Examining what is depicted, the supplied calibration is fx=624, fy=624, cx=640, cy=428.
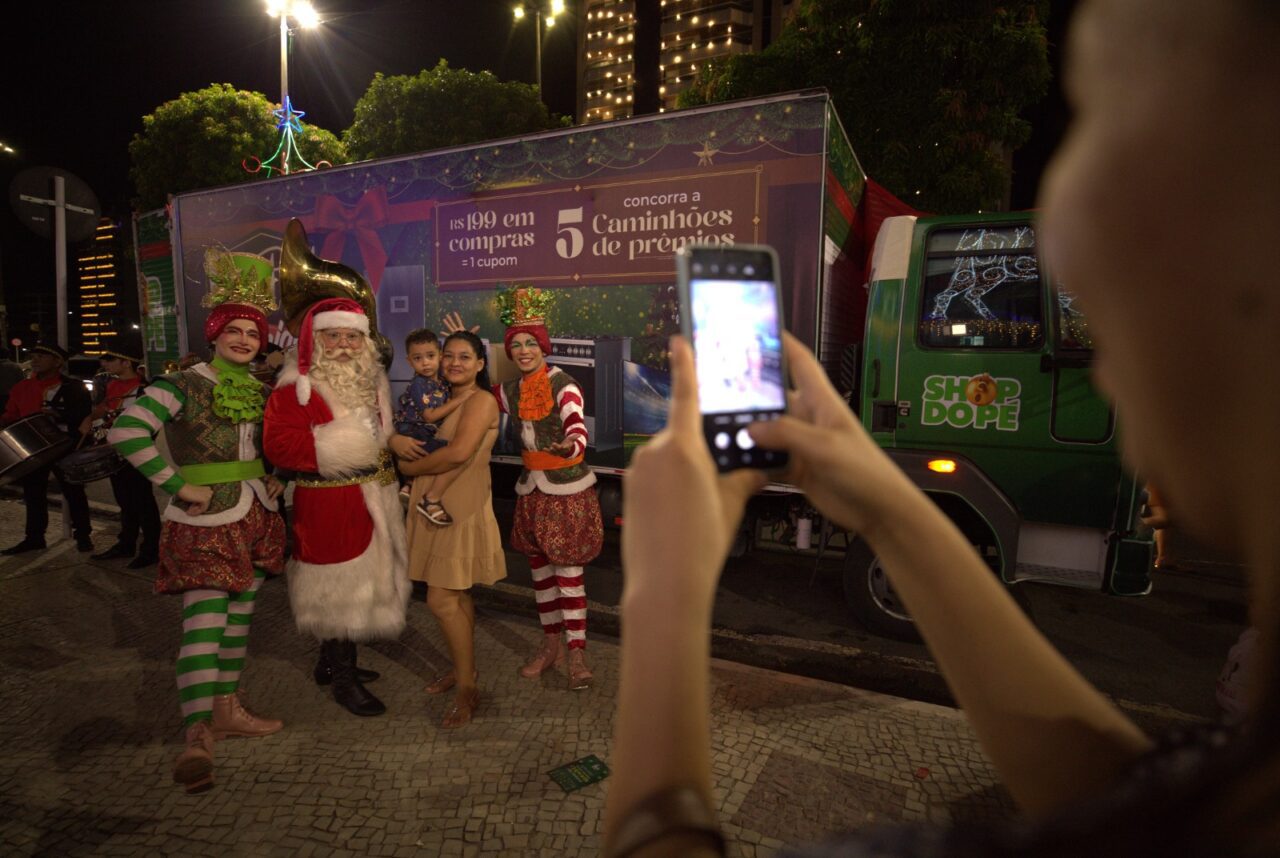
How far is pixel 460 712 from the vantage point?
10.4ft

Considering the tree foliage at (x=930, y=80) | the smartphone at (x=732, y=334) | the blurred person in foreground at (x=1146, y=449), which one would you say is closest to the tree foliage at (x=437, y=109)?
the tree foliage at (x=930, y=80)

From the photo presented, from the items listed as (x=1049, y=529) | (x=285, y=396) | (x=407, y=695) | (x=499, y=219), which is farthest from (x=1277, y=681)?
(x=499, y=219)

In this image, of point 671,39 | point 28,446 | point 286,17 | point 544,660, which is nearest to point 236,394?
point 544,660

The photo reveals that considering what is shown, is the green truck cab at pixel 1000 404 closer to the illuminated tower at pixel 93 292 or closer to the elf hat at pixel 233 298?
the elf hat at pixel 233 298

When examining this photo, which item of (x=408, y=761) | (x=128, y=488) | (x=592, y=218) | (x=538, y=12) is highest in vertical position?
(x=538, y=12)

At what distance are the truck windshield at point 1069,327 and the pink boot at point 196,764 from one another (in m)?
4.83

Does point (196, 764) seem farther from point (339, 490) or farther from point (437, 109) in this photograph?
point (437, 109)

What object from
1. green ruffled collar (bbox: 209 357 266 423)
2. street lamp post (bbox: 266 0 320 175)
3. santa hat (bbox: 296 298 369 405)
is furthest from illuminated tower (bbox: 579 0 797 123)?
green ruffled collar (bbox: 209 357 266 423)

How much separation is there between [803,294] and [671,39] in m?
63.2

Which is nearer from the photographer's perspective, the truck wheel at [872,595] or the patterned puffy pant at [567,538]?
the patterned puffy pant at [567,538]

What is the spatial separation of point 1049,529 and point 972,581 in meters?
3.67

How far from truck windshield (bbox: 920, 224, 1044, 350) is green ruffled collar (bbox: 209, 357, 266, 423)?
151 inches

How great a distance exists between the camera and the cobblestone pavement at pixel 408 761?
2.40 m

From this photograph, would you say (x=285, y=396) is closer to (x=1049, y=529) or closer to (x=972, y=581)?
(x=972, y=581)
